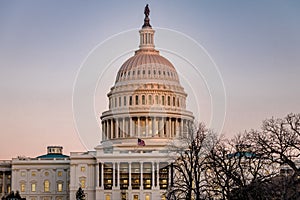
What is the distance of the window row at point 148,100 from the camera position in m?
158

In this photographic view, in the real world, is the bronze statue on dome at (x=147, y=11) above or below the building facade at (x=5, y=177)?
above

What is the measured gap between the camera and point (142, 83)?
15950cm

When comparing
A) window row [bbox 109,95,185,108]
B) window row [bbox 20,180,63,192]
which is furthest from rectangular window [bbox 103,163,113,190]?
window row [bbox 109,95,185,108]

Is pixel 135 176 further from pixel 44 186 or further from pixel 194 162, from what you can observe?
pixel 194 162

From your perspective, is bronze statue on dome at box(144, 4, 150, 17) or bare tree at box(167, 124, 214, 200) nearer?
bare tree at box(167, 124, 214, 200)

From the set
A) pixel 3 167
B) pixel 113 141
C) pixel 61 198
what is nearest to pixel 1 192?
pixel 3 167

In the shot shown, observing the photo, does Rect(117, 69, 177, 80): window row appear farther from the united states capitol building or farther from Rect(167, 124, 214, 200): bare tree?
Rect(167, 124, 214, 200): bare tree

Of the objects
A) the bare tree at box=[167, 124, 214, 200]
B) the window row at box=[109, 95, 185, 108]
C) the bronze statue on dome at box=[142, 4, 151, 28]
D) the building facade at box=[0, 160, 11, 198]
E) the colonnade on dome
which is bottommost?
the bare tree at box=[167, 124, 214, 200]

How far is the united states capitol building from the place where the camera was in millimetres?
141250

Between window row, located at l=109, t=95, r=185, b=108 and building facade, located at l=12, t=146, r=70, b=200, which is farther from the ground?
window row, located at l=109, t=95, r=185, b=108

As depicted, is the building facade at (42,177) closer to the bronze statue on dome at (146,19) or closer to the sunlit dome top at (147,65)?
the sunlit dome top at (147,65)

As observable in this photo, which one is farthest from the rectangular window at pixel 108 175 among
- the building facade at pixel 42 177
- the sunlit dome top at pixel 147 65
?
the sunlit dome top at pixel 147 65

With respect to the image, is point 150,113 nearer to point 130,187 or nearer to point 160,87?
point 160,87

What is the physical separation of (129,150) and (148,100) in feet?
49.9
